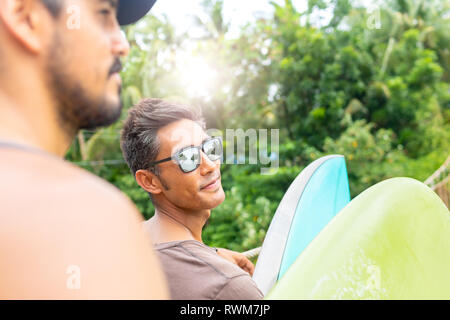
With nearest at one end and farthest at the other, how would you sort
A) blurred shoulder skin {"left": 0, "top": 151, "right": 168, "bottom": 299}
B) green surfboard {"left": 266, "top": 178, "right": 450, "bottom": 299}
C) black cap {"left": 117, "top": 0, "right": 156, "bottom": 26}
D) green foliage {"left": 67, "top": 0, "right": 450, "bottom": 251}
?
blurred shoulder skin {"left": 0, "top": 151, "right": 168, "bottom": 299} < black cap {"left": 117, "top": 0, "right": 156, "bottom": 26} < green surfboard {"left": 266, "top": 178, "right": 450, "bottom": 299} < green foliage {"left": 67, "top": 0, "right": 450, "bottom": 251}

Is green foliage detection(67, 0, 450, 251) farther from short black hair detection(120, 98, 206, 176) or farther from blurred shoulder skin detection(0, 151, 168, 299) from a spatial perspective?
blurred shoulder skin detection(0, 151, 168, 299)

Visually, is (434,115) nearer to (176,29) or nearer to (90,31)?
(176,29)

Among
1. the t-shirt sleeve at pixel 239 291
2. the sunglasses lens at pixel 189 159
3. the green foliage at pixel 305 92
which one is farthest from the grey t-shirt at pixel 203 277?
the green foliage at pixel 305 92

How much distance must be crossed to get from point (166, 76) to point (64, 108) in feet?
38.8

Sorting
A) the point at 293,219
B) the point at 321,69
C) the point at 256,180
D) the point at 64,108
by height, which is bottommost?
the point at 256,180

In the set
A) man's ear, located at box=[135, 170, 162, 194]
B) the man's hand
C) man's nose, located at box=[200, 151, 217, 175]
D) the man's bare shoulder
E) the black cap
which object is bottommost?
the man's hand

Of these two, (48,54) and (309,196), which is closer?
(48,54)

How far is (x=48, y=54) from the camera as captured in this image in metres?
0.44

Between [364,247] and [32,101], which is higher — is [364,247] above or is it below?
below

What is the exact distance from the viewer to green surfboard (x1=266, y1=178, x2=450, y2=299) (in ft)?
2.23

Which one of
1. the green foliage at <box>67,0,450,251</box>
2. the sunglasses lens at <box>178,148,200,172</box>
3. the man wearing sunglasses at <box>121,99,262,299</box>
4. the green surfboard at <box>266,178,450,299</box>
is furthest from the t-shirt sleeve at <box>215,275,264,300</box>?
the green foliage at <box>67,0,450,251</box>

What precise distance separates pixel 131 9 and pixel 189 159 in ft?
2.04

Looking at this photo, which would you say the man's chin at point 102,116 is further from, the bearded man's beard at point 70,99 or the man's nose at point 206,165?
the man's nose at point 206,165
